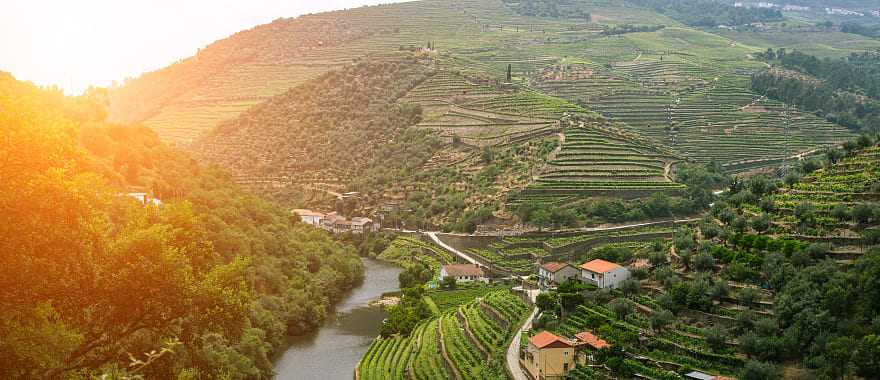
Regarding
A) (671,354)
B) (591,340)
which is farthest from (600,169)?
(671,354)

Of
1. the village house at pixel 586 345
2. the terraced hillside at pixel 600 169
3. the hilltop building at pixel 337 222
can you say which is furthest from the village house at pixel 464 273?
the village house at pixel 586 345

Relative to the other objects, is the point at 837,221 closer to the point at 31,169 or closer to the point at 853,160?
the point at 853,160

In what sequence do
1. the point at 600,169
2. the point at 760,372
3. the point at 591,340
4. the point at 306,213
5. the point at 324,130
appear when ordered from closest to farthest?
the point at 760,372, the point at 591,340, the point at 600,169, the point at 306,213, the point at 324,130

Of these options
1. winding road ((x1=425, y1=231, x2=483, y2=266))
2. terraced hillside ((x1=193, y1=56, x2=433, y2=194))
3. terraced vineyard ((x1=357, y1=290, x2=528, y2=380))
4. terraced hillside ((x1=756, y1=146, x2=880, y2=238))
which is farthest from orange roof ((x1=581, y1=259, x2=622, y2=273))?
terraced hillside ((x1=193, y1=56, x2=433, y2=194))

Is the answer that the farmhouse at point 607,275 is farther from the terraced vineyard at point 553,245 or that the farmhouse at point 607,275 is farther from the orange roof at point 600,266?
the terraced vineyard at point 553,245

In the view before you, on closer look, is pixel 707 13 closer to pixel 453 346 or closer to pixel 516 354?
pixel 453 346

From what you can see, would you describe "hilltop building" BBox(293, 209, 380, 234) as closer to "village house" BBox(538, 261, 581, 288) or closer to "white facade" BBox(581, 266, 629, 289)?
"village house" BBox(538, 261, 581, 288)
